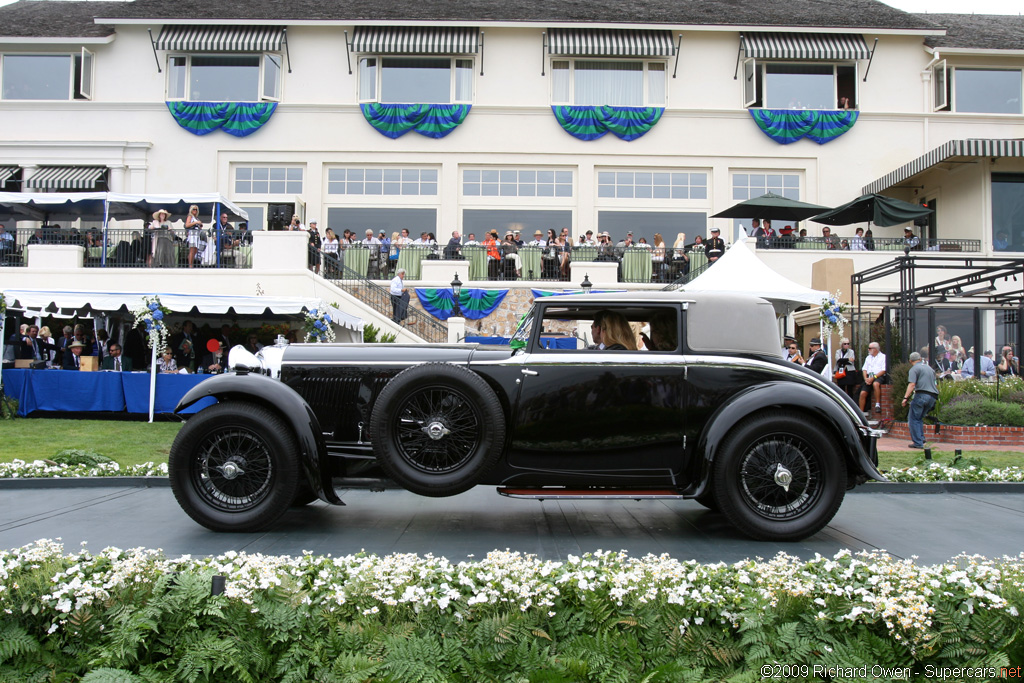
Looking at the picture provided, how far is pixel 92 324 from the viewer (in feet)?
59.7

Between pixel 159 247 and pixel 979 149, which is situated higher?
pixel 979 149

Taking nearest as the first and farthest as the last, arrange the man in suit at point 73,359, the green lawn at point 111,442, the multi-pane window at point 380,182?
the green lawn at point 111,442
the man in suit at point 73,359
the multi-pane window at point 380,182

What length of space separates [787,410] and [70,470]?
6.98 meters

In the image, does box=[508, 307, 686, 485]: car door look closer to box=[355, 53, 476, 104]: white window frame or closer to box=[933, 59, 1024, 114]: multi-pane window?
box=[355, 53, 476, 104]: white window frame

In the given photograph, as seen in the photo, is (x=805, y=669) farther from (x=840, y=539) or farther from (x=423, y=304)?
(x=423, y=304)

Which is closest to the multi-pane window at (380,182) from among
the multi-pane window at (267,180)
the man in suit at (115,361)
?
the multi-pane window at (267,180)

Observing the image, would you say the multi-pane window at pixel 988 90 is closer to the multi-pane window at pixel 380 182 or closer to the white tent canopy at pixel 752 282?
the white tent canopy at pixel 752 282

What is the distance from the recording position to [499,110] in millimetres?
25031

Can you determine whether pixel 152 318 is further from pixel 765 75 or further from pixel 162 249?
pixel 765 75

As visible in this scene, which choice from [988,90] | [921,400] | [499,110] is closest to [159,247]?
[499,110]

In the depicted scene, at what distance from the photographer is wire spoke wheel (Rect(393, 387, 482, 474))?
16.5 ft

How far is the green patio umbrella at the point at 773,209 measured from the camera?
19.1m

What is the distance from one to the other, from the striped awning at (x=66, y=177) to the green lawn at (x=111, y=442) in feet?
45.4

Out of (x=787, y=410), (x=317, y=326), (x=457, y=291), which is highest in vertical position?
(x=457, y=291)
